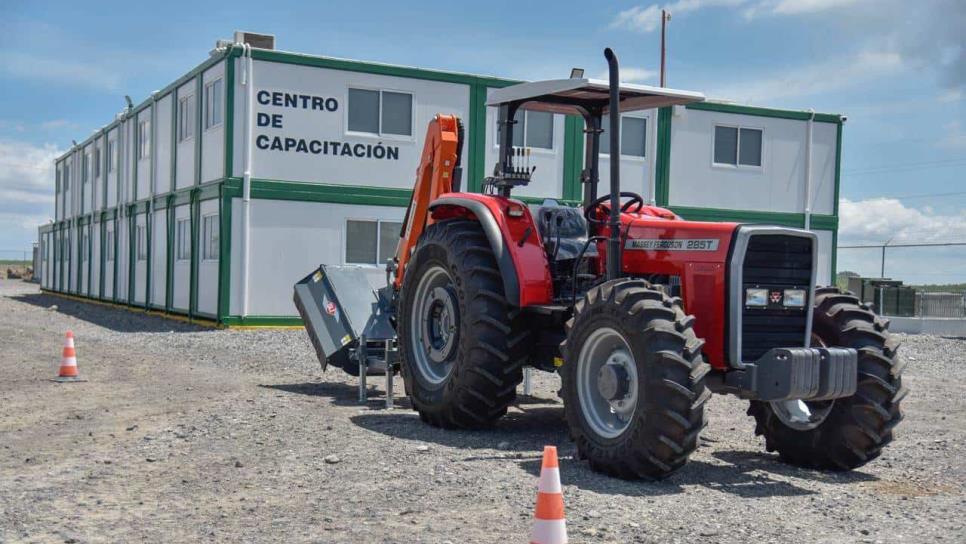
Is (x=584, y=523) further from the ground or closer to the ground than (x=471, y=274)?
closer to the ground

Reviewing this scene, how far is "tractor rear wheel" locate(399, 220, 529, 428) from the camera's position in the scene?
342 inches

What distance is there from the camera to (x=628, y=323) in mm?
7094

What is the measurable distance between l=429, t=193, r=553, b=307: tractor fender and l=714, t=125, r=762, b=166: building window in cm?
1789

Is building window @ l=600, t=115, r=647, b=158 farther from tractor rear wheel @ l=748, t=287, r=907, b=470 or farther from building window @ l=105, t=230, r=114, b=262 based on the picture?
tractor rear wheel @ l=748, t=287, r=907, b=470

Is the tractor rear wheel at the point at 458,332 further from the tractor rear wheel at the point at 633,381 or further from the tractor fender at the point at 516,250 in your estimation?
the tractor rear wheel at the point at 633,381

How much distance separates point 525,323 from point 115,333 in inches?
565

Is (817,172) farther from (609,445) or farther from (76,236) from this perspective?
(76,236)

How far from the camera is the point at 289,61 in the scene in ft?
68.8

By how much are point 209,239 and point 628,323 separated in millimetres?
16829

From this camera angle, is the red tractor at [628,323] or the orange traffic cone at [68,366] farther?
the orange traffic cone at [68,366]

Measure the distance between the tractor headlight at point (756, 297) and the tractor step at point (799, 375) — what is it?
506mm

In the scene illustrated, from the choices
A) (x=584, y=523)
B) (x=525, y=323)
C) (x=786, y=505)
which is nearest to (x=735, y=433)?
(x=525, y=323)

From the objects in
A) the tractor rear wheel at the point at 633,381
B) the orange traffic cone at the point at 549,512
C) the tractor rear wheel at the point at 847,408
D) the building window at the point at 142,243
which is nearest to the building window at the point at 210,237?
the building window at the point at 142,243

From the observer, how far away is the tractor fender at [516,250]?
864cm
